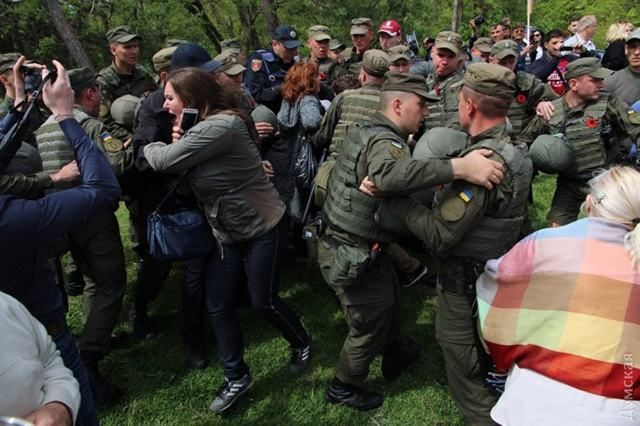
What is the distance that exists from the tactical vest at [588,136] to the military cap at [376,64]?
5.57ft

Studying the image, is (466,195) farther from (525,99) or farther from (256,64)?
(256,64)

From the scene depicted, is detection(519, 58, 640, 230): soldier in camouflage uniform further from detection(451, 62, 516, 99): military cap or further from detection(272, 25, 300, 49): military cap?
detection(272, 25, 300, 49): military cap

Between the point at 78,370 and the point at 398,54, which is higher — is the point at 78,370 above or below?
below

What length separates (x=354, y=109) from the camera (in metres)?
4.06

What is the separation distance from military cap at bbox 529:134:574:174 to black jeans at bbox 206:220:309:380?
2.36 metres

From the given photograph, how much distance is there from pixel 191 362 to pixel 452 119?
305 centimetres

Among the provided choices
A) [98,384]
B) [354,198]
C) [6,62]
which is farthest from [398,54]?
[98,384]

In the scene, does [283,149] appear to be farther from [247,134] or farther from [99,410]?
[99,410]

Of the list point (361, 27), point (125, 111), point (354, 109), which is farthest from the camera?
point (361, 27)

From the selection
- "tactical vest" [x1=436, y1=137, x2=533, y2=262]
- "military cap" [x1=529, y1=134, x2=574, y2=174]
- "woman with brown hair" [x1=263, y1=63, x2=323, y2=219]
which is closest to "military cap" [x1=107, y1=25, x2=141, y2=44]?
"woman with brown hair" [x1=263, y1=63, x2=323, y2=219]

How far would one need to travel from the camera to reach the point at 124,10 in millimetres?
14844

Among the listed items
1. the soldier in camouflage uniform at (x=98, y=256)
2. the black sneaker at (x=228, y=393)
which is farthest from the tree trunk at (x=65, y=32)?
the black sneaker at (x=228, y=393)

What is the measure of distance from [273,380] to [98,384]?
119cm

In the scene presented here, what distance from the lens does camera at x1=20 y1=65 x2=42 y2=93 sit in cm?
230
